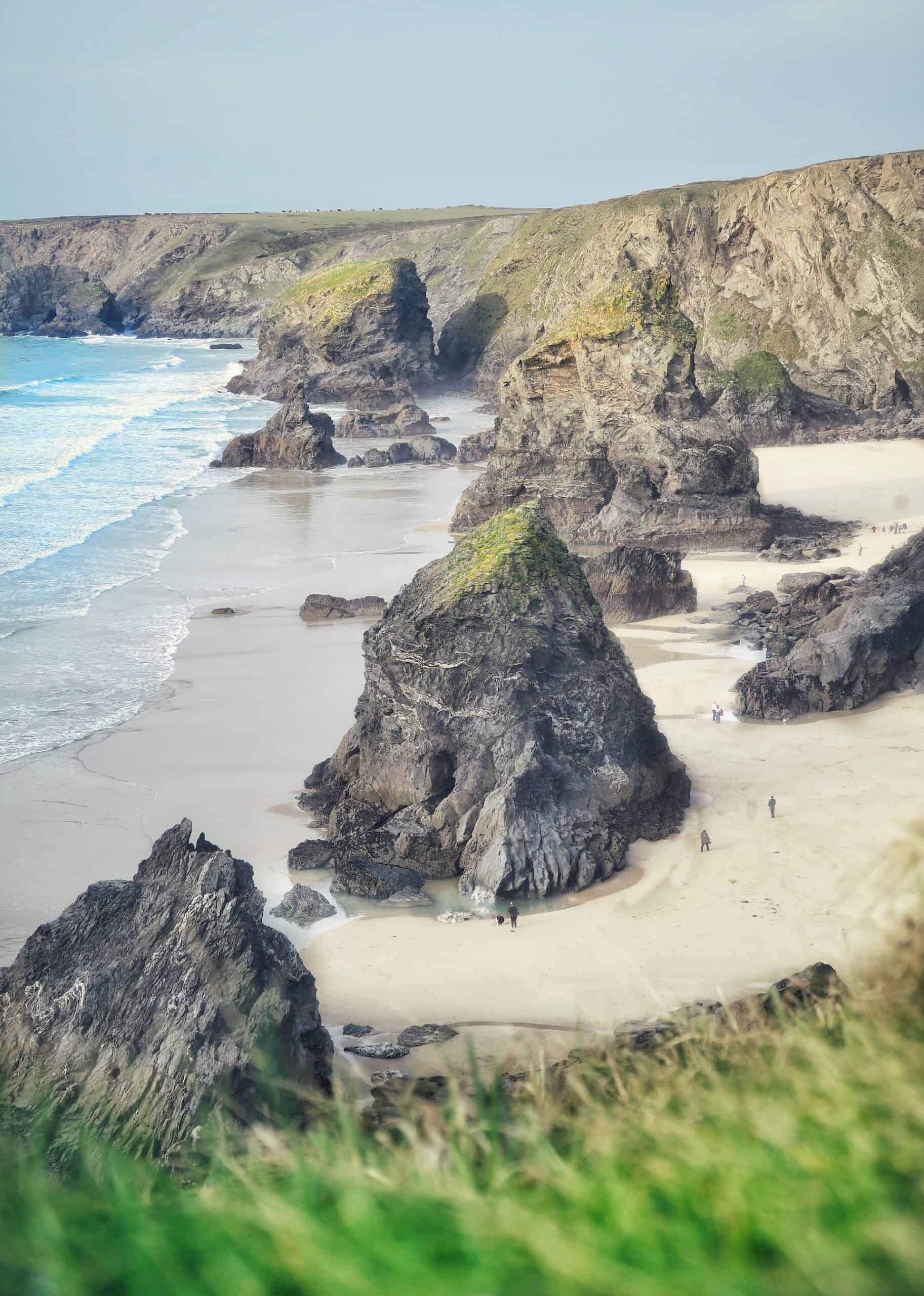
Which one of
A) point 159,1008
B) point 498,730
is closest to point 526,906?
point 498,730

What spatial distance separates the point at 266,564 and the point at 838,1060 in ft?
108

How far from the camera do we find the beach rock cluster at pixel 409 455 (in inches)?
2221

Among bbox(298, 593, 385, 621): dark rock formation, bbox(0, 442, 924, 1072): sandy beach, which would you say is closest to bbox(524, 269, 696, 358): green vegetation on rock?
bbox(0, 442, 924, 1072): sandy beach

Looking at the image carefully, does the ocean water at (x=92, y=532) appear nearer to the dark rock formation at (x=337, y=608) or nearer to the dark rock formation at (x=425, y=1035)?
the dark rock formation at (x=337, y=608)

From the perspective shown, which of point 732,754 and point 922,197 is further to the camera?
point 922,197

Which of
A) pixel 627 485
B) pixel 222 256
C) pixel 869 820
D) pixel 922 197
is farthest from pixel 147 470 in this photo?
pixel 222 256

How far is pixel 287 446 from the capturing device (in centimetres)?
5491

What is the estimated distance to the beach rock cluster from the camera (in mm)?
56406

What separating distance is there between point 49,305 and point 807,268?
100 meters

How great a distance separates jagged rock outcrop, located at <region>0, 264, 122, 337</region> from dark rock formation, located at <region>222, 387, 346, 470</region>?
9428cm

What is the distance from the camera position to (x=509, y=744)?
16.7m

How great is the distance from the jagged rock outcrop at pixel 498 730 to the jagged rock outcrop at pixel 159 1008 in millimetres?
5424

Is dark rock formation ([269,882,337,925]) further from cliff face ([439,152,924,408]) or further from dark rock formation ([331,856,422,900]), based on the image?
cliff face ([439,152,924,408])

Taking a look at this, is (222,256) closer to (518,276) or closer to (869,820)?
(518,276)
